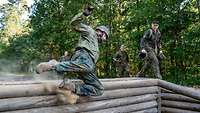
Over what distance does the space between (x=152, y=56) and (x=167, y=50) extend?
7.20m

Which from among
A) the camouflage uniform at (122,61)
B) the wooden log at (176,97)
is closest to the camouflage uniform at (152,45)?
the wooden log at (176,97)

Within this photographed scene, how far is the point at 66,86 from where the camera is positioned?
6.56 meters

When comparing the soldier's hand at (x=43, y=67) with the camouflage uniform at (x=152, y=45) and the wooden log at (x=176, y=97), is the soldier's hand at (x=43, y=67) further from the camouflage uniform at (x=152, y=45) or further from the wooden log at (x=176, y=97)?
the camouflage uniform at (x=152, y=45)

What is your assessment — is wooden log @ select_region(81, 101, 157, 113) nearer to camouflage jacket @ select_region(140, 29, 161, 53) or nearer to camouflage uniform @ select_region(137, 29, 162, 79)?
camouflage uniform @ select_region(137, 29, 162, 79)

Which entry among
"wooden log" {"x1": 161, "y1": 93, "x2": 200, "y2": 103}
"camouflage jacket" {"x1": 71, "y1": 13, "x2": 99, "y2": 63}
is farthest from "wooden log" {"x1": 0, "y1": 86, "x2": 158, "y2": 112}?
"wooden log" {"x1": 161, "y1": 93, "x2": 200, "y2": 103}

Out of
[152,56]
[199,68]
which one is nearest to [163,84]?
[152,56]

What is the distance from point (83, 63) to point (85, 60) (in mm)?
70

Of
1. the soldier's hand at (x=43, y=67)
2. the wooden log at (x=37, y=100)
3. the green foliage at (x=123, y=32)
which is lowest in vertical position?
the wooden log at (x=37, y=100)

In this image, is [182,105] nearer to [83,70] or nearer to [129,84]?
[129,84]

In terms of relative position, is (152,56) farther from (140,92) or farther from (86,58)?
(86,58)

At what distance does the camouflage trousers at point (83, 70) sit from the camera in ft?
21.4

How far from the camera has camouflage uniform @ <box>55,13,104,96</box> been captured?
6582mm

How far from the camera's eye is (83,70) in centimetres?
661

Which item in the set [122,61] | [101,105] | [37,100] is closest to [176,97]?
[101,105]
